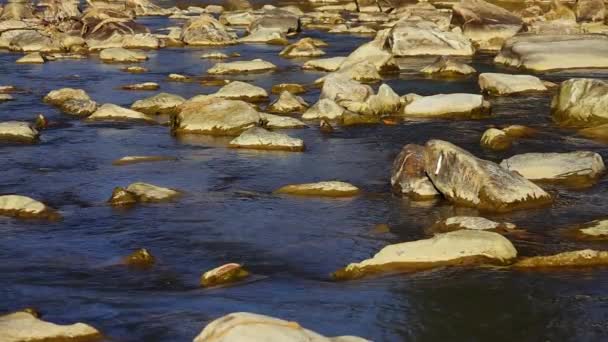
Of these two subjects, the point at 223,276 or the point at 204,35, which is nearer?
the point at 223,276

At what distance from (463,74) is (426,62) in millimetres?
3596

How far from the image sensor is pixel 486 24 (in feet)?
131

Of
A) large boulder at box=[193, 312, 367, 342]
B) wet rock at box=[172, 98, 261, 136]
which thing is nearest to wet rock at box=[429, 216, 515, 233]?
large boulder at box=[193, 312, 367, 342]

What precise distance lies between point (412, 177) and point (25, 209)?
658 centimetres

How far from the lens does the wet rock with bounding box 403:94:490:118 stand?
963 inches

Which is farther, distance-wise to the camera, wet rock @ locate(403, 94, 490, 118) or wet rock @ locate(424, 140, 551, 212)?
wet rock @ locate(403, 94, 490, 118)

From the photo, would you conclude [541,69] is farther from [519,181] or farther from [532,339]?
[532,339]

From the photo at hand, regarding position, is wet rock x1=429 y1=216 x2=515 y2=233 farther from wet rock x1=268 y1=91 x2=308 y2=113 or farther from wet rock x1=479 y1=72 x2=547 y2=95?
wet rock x1=479 y1=72 x2=547 y2=95

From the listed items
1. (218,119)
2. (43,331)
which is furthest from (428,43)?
(43,331)

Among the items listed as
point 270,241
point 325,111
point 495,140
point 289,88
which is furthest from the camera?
point 289,88

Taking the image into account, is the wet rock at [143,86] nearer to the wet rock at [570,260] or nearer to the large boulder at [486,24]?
the large boulder at [486,24]

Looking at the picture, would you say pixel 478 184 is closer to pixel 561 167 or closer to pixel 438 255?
pixel 561 167

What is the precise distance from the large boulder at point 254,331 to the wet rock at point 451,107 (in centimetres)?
1619

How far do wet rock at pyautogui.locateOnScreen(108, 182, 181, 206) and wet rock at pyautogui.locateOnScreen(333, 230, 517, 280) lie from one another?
16.7 ft
